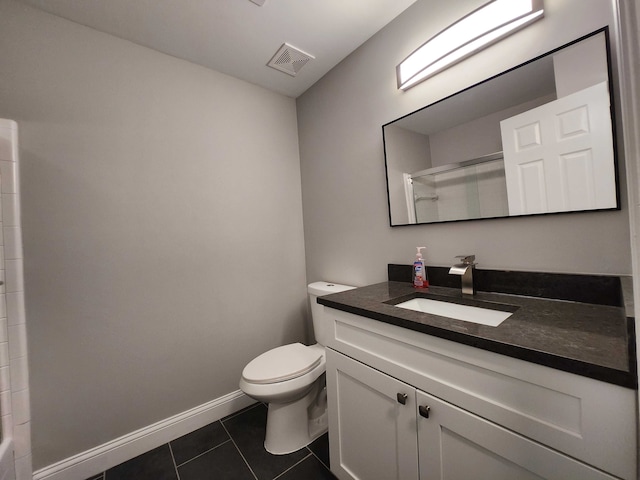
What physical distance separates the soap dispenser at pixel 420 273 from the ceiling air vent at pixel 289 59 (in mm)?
1460

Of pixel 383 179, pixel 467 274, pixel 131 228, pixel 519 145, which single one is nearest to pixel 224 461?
pixel 131 228

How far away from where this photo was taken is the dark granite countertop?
0.50 metres

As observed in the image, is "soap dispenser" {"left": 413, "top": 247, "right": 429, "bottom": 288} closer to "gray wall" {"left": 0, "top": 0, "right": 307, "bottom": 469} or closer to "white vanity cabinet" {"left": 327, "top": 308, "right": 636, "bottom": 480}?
"white vanity cabinet" {"left": 327, "top": 308, "right": 636, "bottom": 480}

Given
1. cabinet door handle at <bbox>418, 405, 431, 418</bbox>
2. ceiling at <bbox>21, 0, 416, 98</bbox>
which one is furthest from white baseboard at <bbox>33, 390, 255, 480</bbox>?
ceiling at <bbox>21, 0, 416, 98</bbox>

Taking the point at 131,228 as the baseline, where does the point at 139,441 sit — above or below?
below

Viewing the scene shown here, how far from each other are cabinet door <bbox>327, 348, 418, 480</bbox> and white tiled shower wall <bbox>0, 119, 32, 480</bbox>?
1.31m

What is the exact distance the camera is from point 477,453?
0.68 m

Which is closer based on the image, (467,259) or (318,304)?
(467,259)

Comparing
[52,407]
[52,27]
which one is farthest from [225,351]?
[52,27]

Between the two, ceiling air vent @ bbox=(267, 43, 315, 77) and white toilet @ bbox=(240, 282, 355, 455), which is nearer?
white toilet @ bbox=(240, 282, 355, 455)

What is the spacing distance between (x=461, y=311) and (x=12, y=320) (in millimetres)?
1959

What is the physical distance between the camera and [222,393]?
1.70 meters

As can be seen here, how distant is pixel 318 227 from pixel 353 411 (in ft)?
4.21

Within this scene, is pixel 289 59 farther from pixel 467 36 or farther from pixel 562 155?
pixel 562 155
